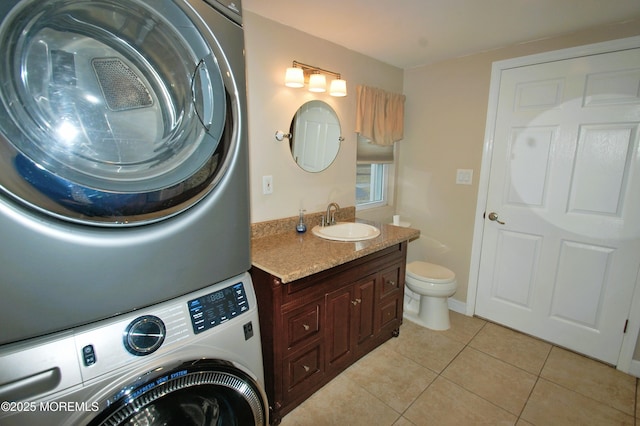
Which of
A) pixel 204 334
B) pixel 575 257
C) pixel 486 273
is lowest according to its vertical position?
pixel 486 273

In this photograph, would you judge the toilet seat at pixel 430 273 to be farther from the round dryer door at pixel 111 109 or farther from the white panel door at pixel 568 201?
the round dryer door at pixel 111 109

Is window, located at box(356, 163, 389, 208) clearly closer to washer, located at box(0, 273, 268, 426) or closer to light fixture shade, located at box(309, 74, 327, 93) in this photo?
light fixture shade, located at box(309, 74, 327, 93)

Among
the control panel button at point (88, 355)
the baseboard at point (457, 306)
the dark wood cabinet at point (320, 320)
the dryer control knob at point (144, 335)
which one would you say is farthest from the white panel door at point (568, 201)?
the control panel button at point (88, 355)

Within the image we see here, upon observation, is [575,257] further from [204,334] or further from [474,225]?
A: [204,334]

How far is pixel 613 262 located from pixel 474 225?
2.82ft

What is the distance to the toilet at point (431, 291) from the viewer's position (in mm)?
2285

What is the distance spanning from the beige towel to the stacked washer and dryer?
1.63m

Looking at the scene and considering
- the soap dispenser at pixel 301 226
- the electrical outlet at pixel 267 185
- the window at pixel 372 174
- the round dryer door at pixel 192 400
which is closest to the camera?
the round dryer door at pixel 192 400

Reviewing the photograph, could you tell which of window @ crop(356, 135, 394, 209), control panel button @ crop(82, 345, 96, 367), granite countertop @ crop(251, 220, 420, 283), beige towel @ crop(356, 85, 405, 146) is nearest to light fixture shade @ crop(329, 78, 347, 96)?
beige towel @ crop(356, 85, 405, 146)

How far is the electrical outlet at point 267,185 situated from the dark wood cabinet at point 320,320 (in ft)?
1.99

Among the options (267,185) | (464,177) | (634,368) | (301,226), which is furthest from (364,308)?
(634,368)

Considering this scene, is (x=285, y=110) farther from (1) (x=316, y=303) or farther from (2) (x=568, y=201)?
(2) (x=568, y=201)

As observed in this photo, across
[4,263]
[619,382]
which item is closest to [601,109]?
[619,382]

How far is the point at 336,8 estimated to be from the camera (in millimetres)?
1613
